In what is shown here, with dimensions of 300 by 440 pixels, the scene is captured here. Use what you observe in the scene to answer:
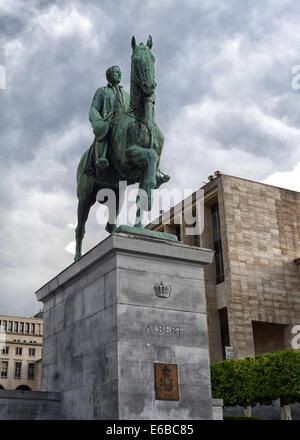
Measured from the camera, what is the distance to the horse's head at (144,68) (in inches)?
434

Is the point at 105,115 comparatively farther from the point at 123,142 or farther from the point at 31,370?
the point at 31,370

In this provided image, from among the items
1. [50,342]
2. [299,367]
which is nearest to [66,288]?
[50,342]

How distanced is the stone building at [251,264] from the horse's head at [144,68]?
41369 mm

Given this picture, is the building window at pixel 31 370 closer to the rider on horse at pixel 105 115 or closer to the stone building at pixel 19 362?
the stone building at pixel 19 362

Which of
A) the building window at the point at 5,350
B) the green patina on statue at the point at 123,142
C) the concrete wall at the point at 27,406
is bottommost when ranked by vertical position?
the concrete wall at the point at 27,406

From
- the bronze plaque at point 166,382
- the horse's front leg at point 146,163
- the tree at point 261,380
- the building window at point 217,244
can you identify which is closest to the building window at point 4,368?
the building window at point 217,244

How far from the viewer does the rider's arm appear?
41.9 feet

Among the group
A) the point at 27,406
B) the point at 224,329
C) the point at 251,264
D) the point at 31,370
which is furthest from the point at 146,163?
the point at 31,370

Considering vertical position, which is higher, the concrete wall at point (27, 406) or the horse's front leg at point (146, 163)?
the horse's front leg at point (146, 163)

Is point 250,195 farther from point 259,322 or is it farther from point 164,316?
point 164,316

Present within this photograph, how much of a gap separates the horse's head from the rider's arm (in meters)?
1.81

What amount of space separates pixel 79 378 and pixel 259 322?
146 feet

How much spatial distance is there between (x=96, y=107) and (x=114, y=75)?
1029mm
